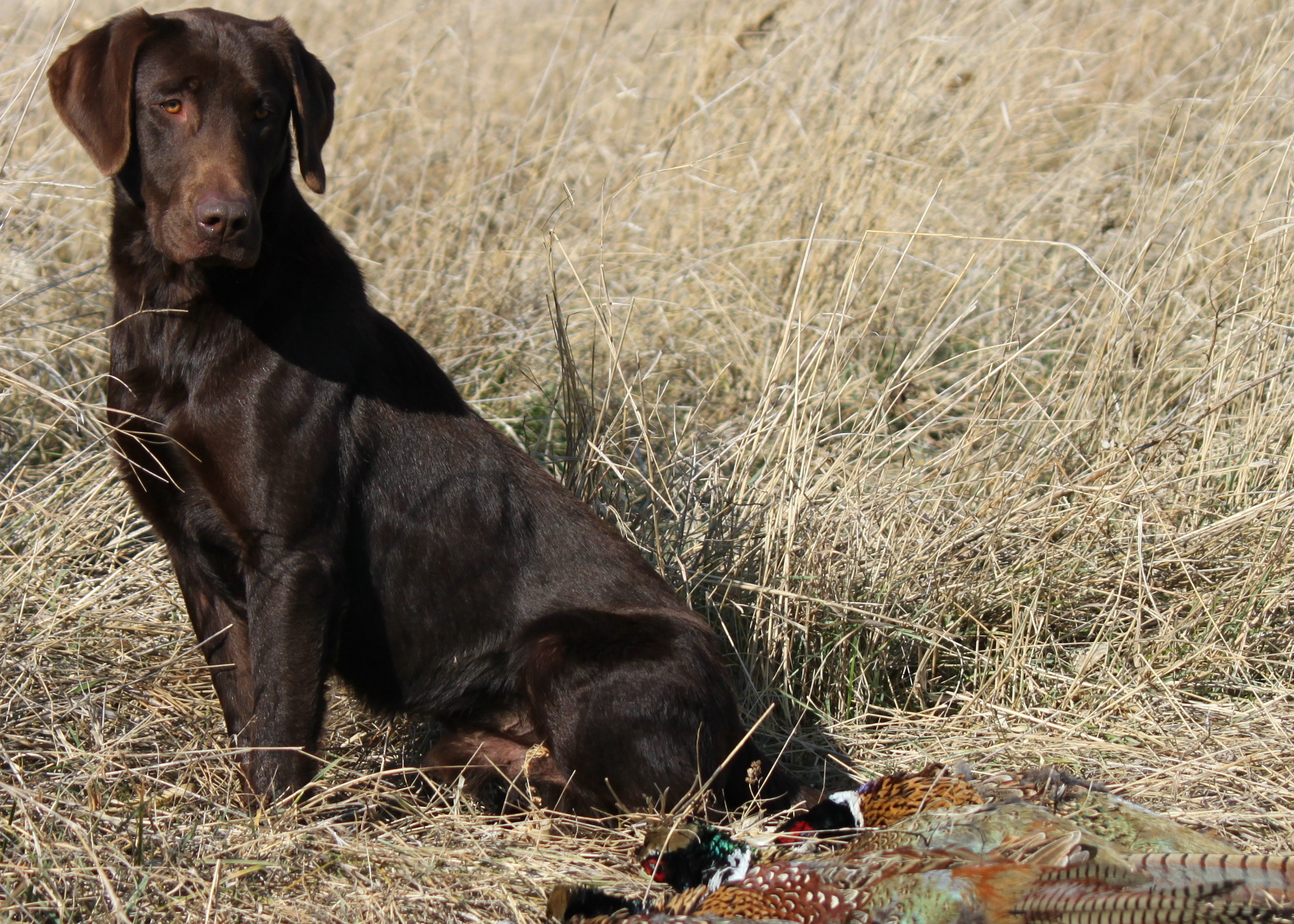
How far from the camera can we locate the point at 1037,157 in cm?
561

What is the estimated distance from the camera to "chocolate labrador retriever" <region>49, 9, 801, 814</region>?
96.7 inches

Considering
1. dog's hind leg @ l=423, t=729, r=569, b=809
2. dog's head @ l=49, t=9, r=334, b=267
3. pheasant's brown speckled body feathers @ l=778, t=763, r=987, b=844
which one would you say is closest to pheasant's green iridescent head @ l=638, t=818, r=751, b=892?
pheasant's brown speckled body feathers @ l=778, t=763, r=987, b=844

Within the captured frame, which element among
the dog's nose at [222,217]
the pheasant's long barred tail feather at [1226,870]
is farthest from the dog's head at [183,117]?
the pheasant's long barred tail feather at [1226,870]

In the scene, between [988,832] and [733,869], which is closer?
[988,832]

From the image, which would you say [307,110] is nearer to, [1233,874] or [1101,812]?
[1101,812]

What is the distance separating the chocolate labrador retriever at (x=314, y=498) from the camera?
8.06 ft

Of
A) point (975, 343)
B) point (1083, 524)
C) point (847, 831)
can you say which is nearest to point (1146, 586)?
point (1083, 524)

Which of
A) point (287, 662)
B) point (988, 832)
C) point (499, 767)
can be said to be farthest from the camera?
point (499, 767)

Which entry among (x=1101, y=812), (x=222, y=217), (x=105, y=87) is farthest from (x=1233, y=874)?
(x=105, y=87)

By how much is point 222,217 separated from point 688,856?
1.49 metres

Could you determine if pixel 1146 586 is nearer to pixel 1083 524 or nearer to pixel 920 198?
pixel 1083 524

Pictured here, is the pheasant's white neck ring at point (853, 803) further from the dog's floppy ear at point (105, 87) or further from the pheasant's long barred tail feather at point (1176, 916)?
the dog's floppy ear at point (105, 87)

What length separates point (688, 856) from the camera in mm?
2309

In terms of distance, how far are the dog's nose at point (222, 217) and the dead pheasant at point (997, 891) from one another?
1.35 meters
